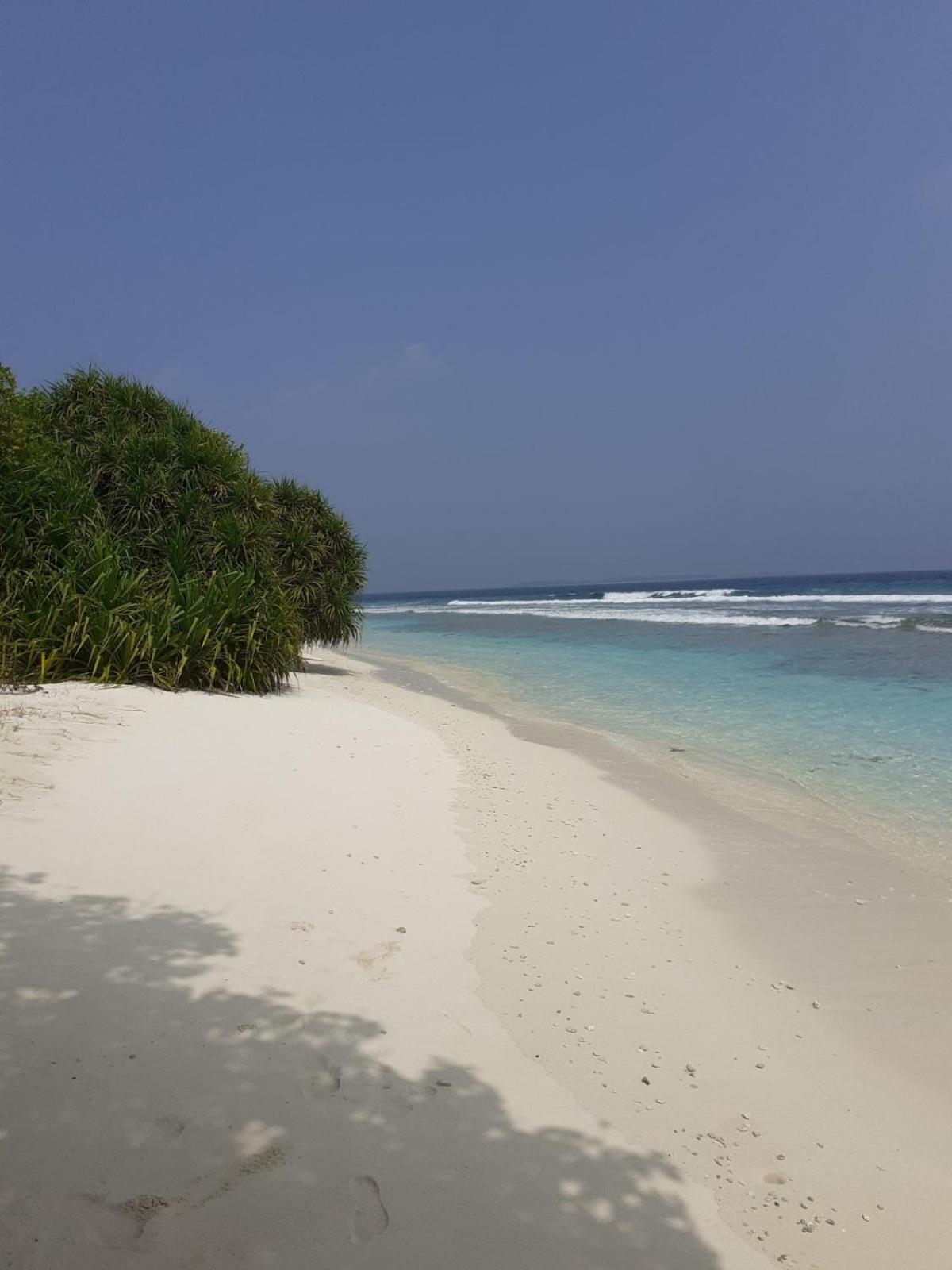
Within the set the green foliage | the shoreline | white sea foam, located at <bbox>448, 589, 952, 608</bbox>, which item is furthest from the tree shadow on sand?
white sea foam, located at <bbox>448, 589, 952, 608</bbox>

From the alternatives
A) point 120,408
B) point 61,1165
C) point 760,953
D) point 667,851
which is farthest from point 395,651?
point 61,1165

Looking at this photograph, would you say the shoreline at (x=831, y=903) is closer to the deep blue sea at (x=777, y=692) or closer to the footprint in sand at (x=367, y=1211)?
the deep blue sea at (x=777, y=692)

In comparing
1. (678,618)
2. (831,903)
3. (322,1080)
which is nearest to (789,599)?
(678,618)

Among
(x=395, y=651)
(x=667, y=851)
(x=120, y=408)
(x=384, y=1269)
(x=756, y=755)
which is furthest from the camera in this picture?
(x=395, y=651)

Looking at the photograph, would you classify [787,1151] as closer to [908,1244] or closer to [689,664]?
[908,1244]

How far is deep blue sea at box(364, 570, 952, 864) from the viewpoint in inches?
304

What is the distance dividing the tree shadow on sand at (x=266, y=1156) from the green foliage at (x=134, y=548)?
21.1 feet

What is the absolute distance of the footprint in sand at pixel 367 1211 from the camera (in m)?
2.02

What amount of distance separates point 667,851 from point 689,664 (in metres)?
12.9

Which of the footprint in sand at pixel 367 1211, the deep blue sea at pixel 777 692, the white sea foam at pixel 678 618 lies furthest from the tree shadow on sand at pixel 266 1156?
the white sea foam at pixel 678 618

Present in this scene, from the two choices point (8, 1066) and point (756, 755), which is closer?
point (8, 1066)

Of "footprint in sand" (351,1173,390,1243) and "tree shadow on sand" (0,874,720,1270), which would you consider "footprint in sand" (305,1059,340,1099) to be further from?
"footprint in sand" (351,1173,390,1243)

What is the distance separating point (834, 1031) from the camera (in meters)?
3.38

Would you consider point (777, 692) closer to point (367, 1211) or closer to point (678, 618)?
point (367, 1211)
